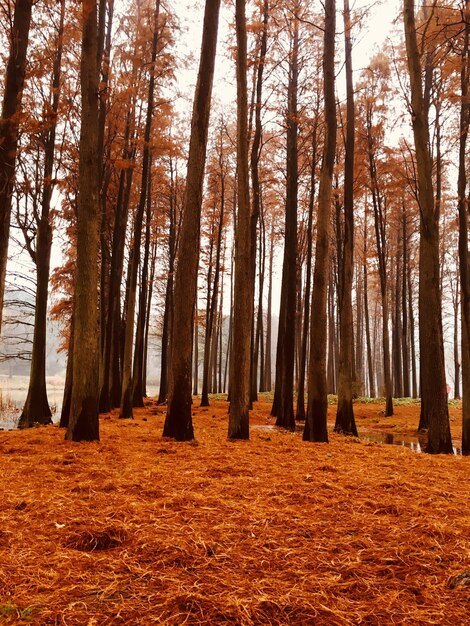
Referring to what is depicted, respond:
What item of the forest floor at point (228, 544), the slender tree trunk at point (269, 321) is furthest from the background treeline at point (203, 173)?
the slender tree trunk at point (269, 321)

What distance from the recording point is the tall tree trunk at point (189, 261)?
7059 millimetres

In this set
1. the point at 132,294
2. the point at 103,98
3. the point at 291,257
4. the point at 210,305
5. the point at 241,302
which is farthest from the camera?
the point at 210,305

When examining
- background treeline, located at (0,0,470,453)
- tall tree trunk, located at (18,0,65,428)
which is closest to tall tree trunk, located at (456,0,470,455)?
background treeline, located at (0,0,470,453)

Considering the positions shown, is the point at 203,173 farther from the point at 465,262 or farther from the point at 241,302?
the point at 465,262

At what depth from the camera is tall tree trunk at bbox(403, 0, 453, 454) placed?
7.41 metres

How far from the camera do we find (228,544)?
2.53m

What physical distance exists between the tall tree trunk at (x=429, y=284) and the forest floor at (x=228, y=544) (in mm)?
2848

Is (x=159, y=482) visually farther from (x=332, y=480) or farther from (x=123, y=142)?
(x=123, y=142)

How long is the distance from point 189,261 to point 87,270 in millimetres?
1721

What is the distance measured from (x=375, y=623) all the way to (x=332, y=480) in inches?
103

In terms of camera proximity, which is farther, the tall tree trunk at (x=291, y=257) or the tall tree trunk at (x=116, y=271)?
the tall tree trunk at (x=116, y=271)

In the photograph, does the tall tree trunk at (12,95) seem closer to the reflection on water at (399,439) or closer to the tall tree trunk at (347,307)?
the tall tree trunk at (347,307)

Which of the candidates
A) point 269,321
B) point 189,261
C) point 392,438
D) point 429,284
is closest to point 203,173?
point 189,261

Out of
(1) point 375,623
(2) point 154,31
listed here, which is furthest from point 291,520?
(2) point 154,31
